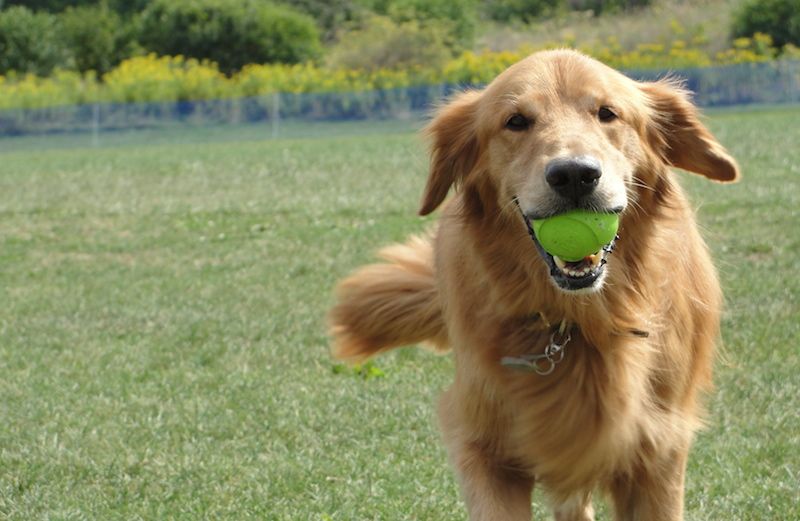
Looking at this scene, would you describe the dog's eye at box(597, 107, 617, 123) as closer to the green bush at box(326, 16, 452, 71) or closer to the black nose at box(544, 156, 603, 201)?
the black nose at box(544, 156, 603, 201)

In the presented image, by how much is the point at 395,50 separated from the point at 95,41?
12.1m

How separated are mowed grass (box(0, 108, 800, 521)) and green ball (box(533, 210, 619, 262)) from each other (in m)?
1.20

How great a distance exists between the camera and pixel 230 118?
31750mm

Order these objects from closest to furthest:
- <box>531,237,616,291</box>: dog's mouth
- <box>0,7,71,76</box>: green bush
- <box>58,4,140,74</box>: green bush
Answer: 1. <box>531,237,616,291</box>: dog's mouth
2. <box>0,7,71,76</box>: green bush
3. <box>58,4,140,74</box>: green bush

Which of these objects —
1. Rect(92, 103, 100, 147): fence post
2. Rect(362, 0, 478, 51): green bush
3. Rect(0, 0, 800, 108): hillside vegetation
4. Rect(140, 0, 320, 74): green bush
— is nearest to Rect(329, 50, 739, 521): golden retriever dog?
Rect(0, 0, 800, 108): hillside vegetation

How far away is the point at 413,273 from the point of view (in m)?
5.01

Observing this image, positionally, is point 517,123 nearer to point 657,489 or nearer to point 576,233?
point 576,233

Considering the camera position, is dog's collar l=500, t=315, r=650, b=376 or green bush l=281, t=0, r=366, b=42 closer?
dog's collar l=500, t=315, r=650, b=376

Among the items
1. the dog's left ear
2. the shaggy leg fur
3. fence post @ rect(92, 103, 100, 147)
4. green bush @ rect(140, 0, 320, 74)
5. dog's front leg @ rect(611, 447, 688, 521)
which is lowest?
fence post @ rect(92, 103, 100, 147)

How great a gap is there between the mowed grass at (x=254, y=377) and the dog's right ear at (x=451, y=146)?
1071 millimetres

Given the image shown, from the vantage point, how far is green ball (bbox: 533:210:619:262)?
11.2 feet

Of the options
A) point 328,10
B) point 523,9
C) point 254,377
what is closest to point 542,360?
point 254,377

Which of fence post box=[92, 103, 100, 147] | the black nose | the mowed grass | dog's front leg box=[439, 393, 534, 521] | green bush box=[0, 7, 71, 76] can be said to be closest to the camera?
the black nose

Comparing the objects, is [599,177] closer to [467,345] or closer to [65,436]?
[467,345]
